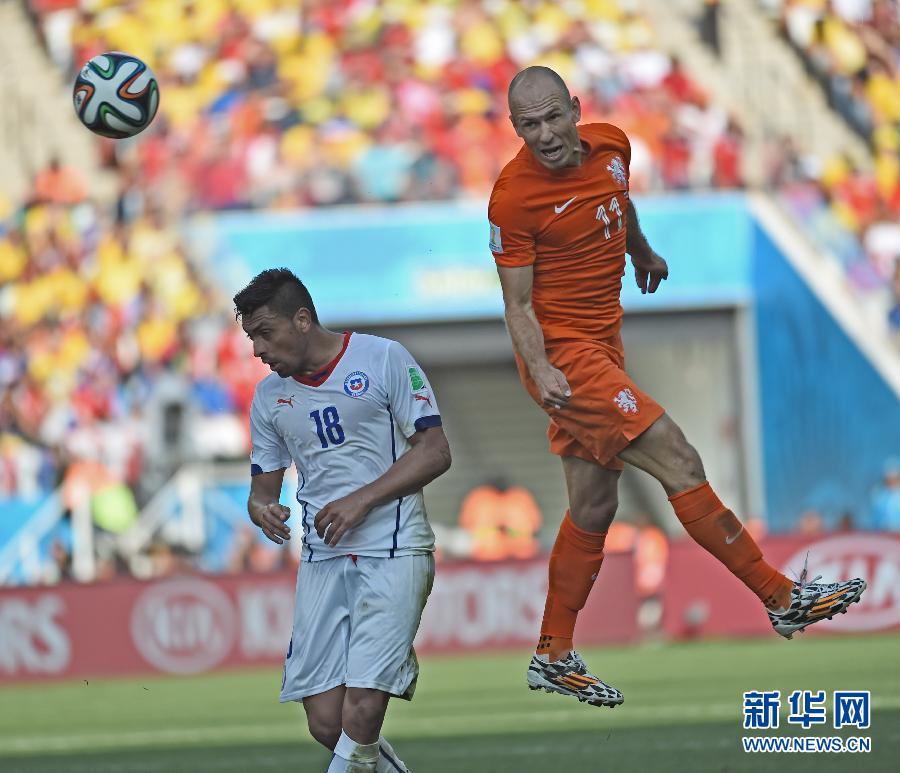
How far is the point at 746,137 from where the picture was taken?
19.8 metres

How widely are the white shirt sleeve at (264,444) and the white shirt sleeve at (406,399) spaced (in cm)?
49

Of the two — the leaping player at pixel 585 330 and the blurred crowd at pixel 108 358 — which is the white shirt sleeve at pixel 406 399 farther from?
the blurred crowd at pixel 108 358

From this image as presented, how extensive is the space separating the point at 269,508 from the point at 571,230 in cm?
159

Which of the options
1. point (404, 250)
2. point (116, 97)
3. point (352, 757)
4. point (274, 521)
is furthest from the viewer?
point (404, 250)

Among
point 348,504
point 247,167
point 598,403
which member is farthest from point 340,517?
point 247,167

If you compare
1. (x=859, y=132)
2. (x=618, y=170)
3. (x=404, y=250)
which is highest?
(x=859, y=132)

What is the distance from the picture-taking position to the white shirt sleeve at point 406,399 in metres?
6.13

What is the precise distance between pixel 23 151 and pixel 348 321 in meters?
4.83

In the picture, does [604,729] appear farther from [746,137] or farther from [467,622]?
[746,137]

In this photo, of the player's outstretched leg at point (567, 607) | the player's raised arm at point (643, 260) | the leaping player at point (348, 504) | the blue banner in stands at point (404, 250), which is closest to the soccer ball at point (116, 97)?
the leaping player at point (348, 504)

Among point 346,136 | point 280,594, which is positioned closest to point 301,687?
point 280,594

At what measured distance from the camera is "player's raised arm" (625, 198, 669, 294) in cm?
703

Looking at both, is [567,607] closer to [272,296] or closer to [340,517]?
[340,517]

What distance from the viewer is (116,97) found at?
7457 millimetres
